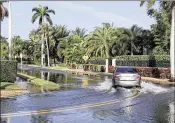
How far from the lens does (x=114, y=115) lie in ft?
40.2

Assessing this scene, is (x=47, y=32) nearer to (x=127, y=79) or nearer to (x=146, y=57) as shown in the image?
(x=146, y=57)

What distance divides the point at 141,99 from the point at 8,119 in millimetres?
7853

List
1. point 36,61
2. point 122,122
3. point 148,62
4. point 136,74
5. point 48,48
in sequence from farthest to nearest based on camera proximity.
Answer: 1. point 36,61
2. point 48,48
3. point 148,62
4. point 136,74
5. point 122,122

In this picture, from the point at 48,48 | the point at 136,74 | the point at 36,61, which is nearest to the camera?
the point at 136,74

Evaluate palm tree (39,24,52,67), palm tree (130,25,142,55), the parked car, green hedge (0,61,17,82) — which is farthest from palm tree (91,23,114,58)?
green hedge (0,61,17,82)

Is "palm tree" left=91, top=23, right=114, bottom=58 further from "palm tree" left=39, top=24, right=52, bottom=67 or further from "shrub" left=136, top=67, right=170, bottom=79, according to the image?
"shrub" left=136, top=67, right=170, bottom=79

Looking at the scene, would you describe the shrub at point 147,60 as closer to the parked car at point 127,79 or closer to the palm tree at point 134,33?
the palm tree at point 134,33

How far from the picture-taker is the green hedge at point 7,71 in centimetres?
2319

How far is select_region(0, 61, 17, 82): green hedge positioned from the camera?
23.2 m

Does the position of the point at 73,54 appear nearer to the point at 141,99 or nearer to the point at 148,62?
the point at 148,62

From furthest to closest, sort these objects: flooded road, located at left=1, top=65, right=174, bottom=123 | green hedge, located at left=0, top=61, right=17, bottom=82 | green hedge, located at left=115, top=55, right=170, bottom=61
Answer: green hedge, located at left=115, top=55, right=170, bottom=61 < green hedge, located at left=0, top=61, right=17, bottom=82 < flooded road, located at left=1, top=65, right=174, bottom=123

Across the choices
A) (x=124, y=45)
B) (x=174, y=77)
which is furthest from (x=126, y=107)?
(x=124, y=45)

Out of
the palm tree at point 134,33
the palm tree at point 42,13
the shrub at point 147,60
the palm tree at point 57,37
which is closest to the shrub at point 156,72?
the shrub at point 147,60

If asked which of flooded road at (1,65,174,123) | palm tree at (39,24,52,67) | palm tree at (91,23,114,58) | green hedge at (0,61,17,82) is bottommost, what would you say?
flooded road at (1,65,174,123)
